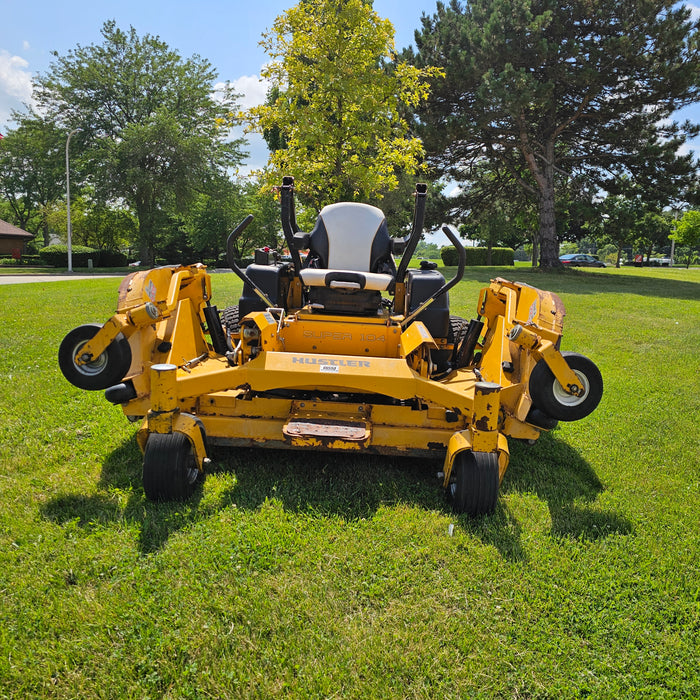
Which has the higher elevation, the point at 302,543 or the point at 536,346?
the point at 536,346

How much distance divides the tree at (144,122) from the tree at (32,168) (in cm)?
142

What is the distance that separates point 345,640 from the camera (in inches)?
92.0

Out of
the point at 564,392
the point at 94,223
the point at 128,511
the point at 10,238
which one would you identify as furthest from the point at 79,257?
the point at 564,392

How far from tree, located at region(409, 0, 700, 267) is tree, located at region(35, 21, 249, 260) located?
54.2 feet

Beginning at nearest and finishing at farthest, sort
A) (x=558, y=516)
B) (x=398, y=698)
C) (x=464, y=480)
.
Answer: (x=398, y=698) → (x=464, y=480) → (x=558, y=516)

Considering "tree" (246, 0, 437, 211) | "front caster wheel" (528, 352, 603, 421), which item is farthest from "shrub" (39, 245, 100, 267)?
"front caster wheel" (528, 352, 603, 421)

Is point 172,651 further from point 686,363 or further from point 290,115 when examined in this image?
point 290,115

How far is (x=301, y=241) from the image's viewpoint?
5070 mm

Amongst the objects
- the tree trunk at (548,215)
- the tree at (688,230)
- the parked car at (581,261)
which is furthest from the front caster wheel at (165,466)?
the parked car at (581,261)

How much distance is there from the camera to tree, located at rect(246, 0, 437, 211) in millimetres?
12461

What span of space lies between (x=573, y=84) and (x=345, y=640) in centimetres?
2187

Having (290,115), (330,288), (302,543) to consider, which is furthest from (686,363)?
(290,115)

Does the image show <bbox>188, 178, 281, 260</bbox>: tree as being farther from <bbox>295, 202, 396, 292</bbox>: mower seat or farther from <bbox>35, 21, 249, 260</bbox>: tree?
<bbox>295, 202, 396, 292</bbox>: mower seat

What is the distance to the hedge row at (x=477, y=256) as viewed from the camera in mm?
35594
